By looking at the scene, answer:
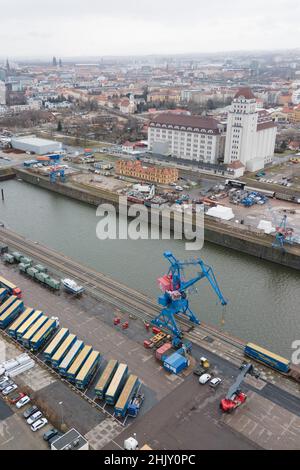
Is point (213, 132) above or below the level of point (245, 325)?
above

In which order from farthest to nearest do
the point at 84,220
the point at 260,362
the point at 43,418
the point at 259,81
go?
the point at 259,81 < the point at 84,220 < the point at 260,362 < the point at 43,418

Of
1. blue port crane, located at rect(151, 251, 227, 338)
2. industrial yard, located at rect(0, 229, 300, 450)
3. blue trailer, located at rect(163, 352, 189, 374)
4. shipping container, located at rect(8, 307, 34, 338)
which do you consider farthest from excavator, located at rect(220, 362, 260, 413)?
shipping container, located at rect(8, 307, 34, 338)

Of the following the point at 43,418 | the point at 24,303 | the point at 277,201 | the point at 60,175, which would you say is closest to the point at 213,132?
the point at 277,201

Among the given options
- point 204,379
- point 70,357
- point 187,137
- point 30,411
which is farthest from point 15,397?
point 187,137

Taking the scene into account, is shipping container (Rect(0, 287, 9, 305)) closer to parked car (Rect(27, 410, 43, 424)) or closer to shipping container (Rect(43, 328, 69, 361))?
shipping container (Rect(43, 328, 69, 361))

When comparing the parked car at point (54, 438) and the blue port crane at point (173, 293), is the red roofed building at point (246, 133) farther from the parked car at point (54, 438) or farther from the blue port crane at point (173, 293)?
the parked car at point (54, 438)

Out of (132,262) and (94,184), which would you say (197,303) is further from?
(94,184)
